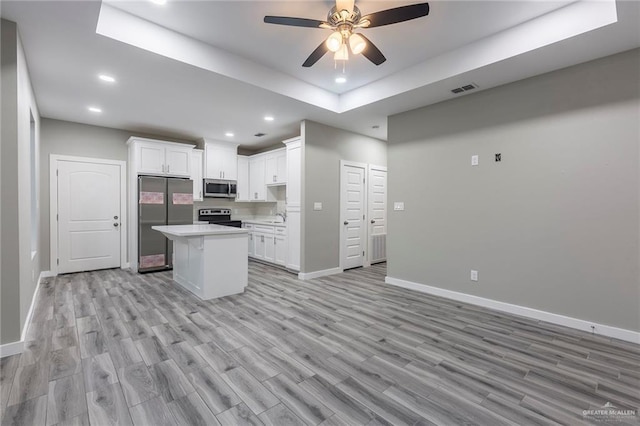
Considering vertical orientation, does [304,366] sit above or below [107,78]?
below

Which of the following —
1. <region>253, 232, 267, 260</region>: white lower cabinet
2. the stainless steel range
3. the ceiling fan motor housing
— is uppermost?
the ceiling fan motor housing

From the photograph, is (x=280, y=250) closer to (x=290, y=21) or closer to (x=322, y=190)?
(x=322, y=190)

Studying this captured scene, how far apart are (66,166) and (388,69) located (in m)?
5.68

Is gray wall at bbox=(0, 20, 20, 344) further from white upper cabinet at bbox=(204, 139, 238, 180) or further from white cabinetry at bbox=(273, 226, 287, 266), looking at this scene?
white upper cabinet at bbox=(204, 139, 238, 180)

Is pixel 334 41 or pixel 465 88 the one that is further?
pixel 465 88

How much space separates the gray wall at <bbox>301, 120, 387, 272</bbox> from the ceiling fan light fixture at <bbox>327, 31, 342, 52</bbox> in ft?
7.74

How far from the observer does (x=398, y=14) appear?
2.16 metres

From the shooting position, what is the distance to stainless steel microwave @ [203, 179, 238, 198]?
6339mm

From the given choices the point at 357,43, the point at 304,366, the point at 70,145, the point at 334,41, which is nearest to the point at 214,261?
the point at 304,366

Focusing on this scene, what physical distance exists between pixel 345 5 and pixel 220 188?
16.5 ft

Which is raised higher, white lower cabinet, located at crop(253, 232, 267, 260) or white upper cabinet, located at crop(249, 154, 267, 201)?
white upper cabinet, located at crop(249, 154, 267, 201)

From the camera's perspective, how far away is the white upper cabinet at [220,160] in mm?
6352

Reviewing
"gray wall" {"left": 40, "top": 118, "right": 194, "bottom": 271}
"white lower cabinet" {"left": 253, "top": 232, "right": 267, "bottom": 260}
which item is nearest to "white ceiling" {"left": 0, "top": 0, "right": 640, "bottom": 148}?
"gray wall" {"left": 40, "top": 118, "right": 194, "bottom": 271}

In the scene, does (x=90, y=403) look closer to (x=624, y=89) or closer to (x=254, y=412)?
(x=254, y=412)
